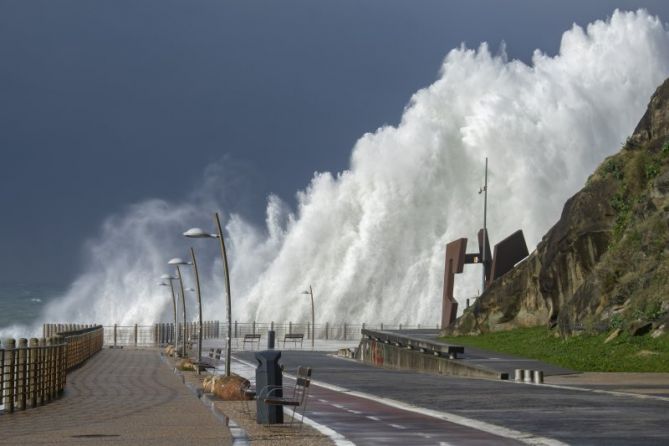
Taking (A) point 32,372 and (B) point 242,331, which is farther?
(B) point 242,331

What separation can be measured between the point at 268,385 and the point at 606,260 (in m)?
28.8

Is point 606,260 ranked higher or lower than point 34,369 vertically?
higher

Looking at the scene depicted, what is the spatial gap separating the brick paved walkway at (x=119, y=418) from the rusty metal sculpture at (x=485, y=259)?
2935cm

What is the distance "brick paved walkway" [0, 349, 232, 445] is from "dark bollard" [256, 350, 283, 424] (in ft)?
2.50

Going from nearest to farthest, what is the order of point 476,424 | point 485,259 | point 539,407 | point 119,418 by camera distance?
point 476,424, point 119,418, point 539,407, point 485,259

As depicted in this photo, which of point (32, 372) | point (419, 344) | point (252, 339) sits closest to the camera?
point (32, 372)

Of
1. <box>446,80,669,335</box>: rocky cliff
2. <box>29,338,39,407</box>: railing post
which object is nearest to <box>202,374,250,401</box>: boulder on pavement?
<box>29,338,39,407</box>: railing post

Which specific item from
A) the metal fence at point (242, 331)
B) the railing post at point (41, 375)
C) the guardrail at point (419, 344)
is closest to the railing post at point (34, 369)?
the railing post at point (41, 375)

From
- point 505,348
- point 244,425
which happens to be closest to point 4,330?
point 505,348

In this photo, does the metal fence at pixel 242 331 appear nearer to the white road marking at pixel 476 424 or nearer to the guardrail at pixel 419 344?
the guardrail at pixel 419 344

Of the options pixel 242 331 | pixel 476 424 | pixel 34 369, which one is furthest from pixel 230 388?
pixel 242 331

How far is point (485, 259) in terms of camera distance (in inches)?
2657

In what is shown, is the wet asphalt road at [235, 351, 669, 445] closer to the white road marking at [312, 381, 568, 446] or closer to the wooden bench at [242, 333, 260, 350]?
the white road marking at [312, 381, 568, 446]

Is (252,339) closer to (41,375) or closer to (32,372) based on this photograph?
(32,372)
